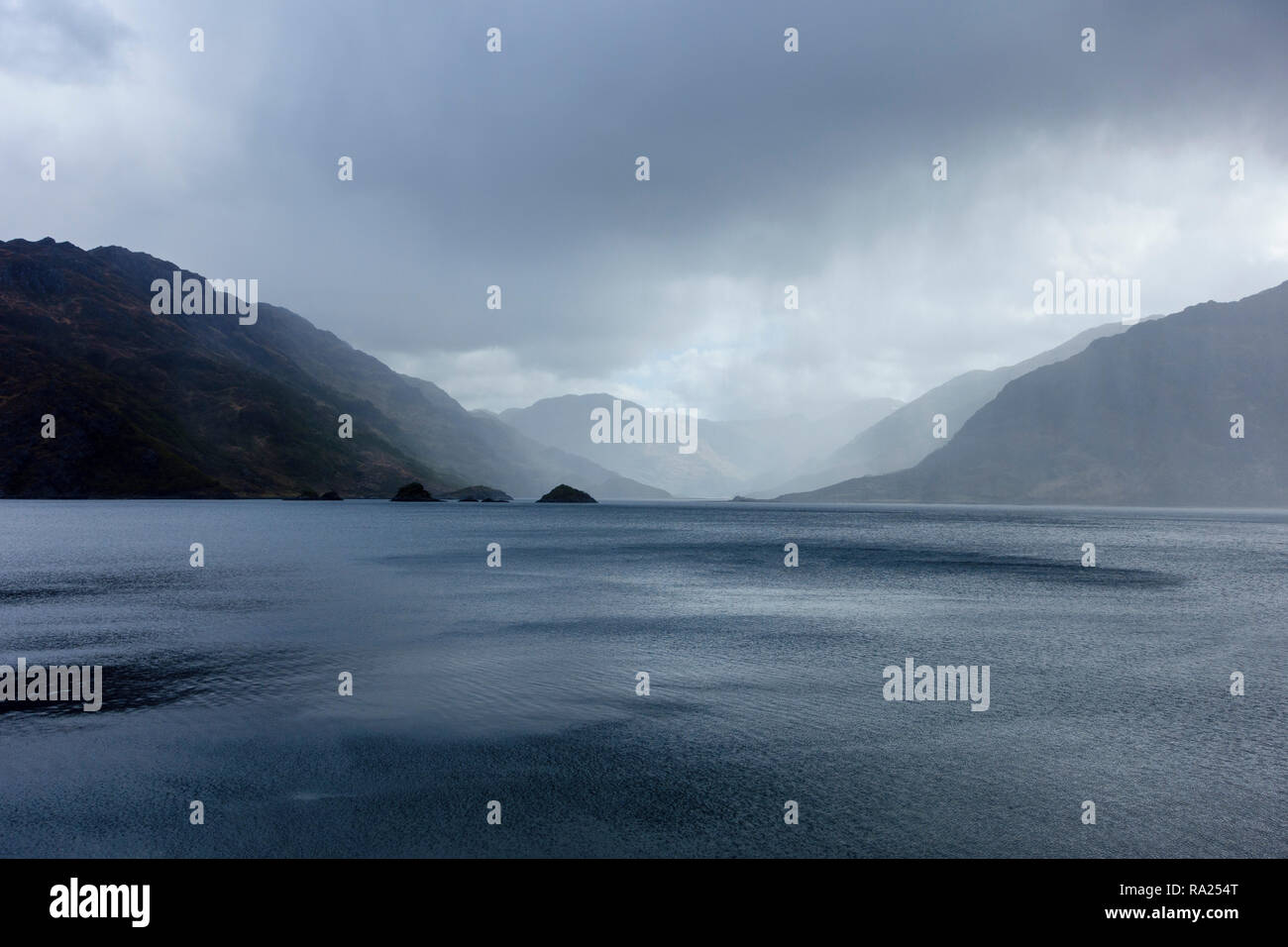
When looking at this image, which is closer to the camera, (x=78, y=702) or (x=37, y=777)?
(x=37, y=777)

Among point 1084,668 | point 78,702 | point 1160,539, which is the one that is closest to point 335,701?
point 78,702

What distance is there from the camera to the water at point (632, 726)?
13.8 m

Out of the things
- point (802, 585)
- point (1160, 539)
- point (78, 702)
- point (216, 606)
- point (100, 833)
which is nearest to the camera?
point (100, 833)

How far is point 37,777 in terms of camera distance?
1616 cm

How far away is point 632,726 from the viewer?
20.4 metres

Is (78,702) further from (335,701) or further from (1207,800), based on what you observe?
(1207,800)

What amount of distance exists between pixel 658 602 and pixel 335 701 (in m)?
27.1

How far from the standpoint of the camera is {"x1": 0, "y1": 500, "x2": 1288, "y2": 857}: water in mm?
13758

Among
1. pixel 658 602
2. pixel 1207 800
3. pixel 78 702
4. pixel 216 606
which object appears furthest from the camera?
pixel 658 602

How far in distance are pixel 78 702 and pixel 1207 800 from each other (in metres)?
32.9

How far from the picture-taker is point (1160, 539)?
393ft
